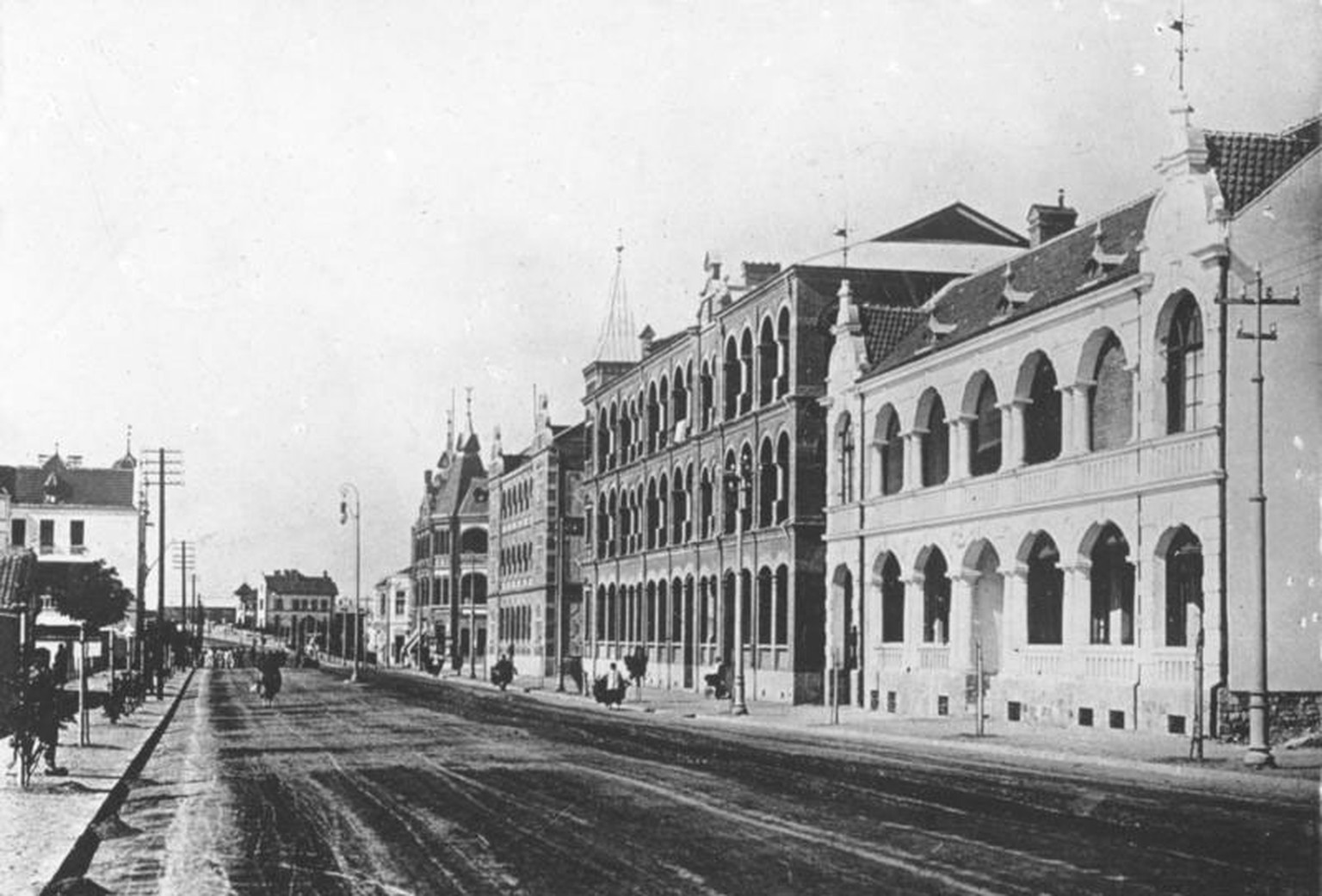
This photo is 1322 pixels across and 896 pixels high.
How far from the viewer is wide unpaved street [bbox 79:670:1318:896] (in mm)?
11969

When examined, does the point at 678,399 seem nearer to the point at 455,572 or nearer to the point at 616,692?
the point at 616,692

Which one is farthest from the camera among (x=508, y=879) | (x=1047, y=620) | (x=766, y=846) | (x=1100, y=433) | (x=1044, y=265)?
(x=1044, y=265)

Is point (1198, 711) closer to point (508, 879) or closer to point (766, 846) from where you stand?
point (766, 846)

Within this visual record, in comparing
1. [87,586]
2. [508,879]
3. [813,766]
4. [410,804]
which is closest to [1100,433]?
[813,766]

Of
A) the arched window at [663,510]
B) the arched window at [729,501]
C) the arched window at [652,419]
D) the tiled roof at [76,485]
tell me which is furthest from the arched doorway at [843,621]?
the tiled roof at [76,485]

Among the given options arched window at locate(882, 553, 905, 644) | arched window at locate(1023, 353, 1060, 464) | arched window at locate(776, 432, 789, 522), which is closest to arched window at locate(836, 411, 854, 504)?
arched window at locate(882, 553, 905, 644)

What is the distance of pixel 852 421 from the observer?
4372 centimetres

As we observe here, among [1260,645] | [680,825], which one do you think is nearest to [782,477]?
[1260,645]

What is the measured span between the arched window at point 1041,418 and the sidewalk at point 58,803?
60.4ft

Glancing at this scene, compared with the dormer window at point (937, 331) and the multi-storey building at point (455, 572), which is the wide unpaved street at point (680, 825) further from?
the multi-storey building at point (455, 572)

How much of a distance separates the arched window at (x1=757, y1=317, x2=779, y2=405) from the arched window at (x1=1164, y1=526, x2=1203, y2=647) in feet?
73.8

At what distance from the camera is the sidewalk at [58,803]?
1243cm

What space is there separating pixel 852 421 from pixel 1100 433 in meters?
12.3

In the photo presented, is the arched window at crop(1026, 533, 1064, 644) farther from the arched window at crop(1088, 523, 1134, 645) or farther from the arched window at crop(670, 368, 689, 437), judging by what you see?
the arched window at crop(670, 368, 689, 437)
